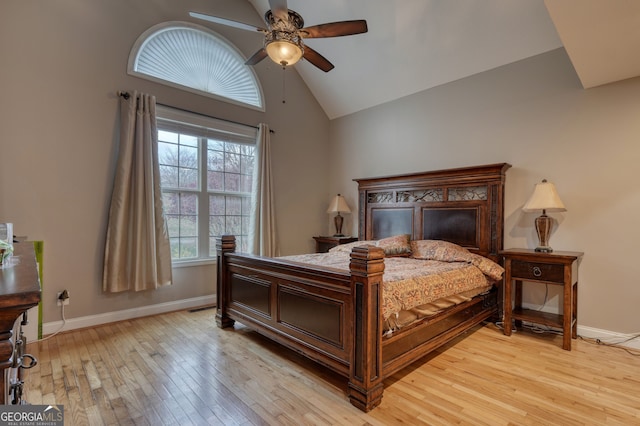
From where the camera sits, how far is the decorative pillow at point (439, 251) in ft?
10.7

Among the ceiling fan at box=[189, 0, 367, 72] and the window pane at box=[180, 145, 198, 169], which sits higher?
the ceiling fan at box=[189, 0, 367, 72]

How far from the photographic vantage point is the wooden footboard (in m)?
1.91

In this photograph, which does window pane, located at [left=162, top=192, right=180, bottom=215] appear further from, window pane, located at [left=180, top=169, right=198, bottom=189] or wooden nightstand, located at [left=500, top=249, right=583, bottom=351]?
wooden nightstand, located at [left=500, top=249, right=583, bottom=351]

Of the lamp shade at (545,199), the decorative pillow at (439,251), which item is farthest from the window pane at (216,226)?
the lamp shade at (545,199)

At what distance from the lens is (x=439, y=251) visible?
11.2 feet

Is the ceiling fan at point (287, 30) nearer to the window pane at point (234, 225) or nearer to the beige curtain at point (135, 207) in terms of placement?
the beige curtain at point (135, 207)

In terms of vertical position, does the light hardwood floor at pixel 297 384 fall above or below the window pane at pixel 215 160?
below

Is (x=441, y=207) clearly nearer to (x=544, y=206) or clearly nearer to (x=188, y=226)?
(x=544, y=206)

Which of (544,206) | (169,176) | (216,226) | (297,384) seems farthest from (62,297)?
(544,206)

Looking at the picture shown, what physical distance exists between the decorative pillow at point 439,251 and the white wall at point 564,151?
0.65 meters

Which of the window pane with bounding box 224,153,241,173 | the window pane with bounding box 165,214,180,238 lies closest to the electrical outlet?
the window pane with bounding box 165,214,180,238

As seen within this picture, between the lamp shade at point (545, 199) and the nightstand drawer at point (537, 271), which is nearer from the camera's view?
the nightstand drawer at point (537, 271)

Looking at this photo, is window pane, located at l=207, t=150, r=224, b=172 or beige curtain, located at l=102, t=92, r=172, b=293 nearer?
beige curtain, located at l=102, t=92, r=172, b=293

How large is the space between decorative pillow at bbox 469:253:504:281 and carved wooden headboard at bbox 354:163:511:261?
12.8 inches
